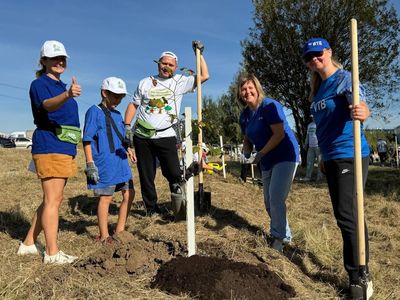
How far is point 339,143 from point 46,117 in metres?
2.38

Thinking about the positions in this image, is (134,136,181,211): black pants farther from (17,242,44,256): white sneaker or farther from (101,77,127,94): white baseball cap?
(17,242,44,256): white sneaker

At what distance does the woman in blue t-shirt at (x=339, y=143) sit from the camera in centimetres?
303

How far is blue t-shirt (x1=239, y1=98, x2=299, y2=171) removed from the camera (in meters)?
4.04

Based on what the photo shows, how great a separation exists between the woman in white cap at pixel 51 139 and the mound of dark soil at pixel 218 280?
1034mm

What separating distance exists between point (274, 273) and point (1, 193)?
6199mm

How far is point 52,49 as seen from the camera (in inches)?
138

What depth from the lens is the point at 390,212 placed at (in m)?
6.45

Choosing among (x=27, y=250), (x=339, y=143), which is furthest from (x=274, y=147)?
(x=27, y=250)

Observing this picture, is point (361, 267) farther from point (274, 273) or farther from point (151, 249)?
point (151, 249)

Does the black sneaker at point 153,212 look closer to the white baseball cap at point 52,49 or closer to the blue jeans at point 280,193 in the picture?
the blue jeans at point 280,193

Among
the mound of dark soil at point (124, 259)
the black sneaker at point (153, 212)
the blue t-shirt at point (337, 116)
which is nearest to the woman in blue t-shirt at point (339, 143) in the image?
the blue t-shirt at point (337, 116)

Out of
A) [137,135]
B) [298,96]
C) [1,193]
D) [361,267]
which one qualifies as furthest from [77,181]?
[298,96]

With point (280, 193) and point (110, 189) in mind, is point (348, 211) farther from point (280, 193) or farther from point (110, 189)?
point (110, 189)

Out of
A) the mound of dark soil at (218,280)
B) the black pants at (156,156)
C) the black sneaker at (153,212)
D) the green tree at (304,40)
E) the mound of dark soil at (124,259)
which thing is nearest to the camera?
the mound of dark soil at (218,280)
